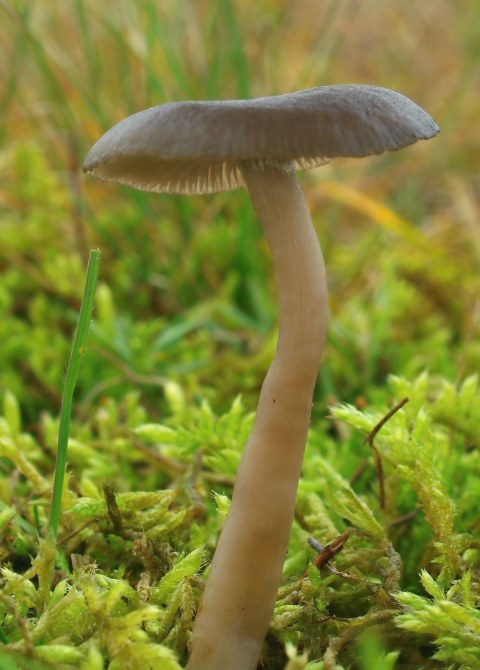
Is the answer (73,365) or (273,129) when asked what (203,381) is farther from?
(273,129)

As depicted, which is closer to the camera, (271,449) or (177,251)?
(271,449)

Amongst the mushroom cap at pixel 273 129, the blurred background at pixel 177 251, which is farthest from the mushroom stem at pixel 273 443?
the blurred background at pixel 177 251

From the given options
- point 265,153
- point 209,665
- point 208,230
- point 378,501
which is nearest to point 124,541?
point 209,665

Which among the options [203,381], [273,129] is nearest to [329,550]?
[273,129]

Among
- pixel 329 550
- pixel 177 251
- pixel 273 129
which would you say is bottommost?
pixel 329 550

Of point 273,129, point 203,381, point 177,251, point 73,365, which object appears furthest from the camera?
point 177,251

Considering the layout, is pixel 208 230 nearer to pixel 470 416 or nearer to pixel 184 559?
pixel 470 416

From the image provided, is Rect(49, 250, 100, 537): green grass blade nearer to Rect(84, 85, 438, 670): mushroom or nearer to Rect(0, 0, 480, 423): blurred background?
Rect(84, 85, 438, 670): mushroom
